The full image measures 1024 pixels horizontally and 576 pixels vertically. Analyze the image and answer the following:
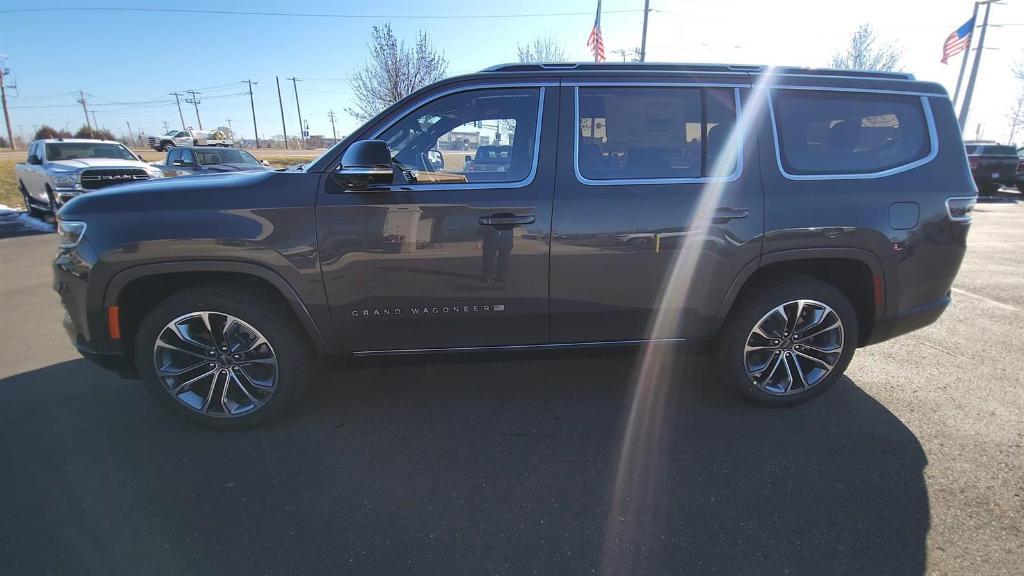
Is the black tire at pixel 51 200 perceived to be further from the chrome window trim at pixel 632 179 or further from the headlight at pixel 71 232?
the chrome window trim at pixel 632 179

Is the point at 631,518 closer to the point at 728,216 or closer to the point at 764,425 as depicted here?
the point at 764,425

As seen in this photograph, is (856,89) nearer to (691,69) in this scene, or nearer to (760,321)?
(691,69)

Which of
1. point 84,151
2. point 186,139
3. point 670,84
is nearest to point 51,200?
point 84,151

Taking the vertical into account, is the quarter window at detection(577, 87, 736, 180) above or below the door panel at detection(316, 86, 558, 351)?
above

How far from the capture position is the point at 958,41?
2009 cm

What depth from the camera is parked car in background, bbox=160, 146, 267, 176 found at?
465 inches

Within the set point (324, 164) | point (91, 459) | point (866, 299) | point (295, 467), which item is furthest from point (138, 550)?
point (866, 299)

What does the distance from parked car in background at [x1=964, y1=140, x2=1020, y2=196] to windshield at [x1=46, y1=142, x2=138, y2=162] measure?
25.5 meters

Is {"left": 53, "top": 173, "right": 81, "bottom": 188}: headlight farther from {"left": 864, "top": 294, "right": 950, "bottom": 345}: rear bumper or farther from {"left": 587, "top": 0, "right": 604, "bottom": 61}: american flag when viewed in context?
{"left": 587, "top": 0, "right": 604, "bottom": 61}: american flag

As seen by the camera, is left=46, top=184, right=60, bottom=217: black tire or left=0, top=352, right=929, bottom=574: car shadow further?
left=46, top=184, right=60, bottom=217: black tire

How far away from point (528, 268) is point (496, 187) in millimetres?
477

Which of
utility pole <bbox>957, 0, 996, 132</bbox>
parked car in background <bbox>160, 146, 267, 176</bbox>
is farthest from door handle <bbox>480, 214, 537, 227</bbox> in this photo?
utility pole <bbox>957, 0, 996, 132</bbox>

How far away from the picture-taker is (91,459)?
2.67 m

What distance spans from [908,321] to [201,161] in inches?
558
